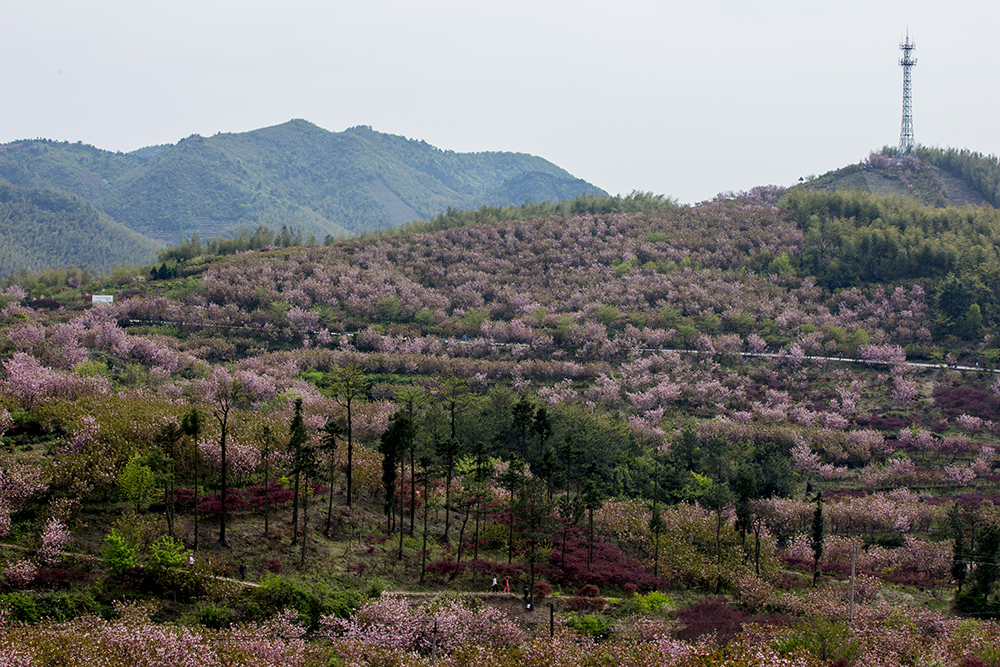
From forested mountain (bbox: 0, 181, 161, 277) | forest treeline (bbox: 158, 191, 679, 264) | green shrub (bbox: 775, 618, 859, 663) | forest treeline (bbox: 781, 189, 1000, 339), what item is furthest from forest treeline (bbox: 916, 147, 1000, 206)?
forested mountain (bbox: 0, 181, 161, 277)

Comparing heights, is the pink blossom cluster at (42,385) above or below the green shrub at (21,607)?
above

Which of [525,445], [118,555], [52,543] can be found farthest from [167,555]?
[525,445]

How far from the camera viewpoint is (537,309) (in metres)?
54.2

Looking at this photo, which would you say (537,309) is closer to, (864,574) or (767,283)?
(767,283)

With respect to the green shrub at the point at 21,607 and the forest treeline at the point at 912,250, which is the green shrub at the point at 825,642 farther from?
the forest treeline at the point at 912,250

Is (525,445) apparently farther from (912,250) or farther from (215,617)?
(912,250)

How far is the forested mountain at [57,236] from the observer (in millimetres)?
118688

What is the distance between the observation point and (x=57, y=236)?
4941 inches

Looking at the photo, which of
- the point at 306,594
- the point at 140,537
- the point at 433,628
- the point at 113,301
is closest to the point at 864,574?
the point at 433,628

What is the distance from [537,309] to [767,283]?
706 inches

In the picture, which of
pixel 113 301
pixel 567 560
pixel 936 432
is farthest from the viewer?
pixel 113 301

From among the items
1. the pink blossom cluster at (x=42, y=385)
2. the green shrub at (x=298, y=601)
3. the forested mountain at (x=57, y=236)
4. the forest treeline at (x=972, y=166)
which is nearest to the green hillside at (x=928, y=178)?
the forest treeline at (x=972, y=166)

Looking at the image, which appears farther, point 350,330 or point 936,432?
point 350,330

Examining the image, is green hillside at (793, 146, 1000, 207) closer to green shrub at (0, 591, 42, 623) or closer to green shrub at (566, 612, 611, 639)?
green shrub at (566, 612, 611, 639)
